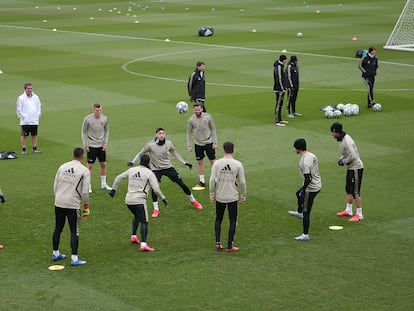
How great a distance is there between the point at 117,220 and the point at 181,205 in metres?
1.95

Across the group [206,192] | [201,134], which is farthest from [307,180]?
[201,134]

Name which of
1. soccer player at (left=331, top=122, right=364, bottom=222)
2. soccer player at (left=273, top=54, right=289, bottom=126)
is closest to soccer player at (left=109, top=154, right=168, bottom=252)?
soccer player at (left=331, top=122, right=364, bottom=222)

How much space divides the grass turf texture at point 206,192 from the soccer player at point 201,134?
2.51ft

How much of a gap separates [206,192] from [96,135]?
10.7 feet

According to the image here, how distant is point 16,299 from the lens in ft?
51.9

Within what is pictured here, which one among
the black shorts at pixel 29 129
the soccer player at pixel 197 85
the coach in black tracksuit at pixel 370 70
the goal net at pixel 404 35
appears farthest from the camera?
the goal net at pixel 404 35

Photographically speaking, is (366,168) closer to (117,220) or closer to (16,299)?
(117,220)

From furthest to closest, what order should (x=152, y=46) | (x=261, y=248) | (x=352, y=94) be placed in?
(x=152, y=46), (x=352, y=94), (x=261, y=248)

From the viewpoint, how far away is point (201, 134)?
2350 centimetres

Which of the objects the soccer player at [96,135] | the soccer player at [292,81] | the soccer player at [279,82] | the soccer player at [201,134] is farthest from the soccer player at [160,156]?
the soccer player at [292,81]

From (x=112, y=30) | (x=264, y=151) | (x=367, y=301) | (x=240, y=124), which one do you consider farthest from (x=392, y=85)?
(x=112, y=30)

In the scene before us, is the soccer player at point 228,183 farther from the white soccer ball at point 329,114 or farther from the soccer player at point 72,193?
the white soccer ball at point 329,114

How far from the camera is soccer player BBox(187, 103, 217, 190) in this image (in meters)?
23.3

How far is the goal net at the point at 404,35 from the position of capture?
52.0 m
